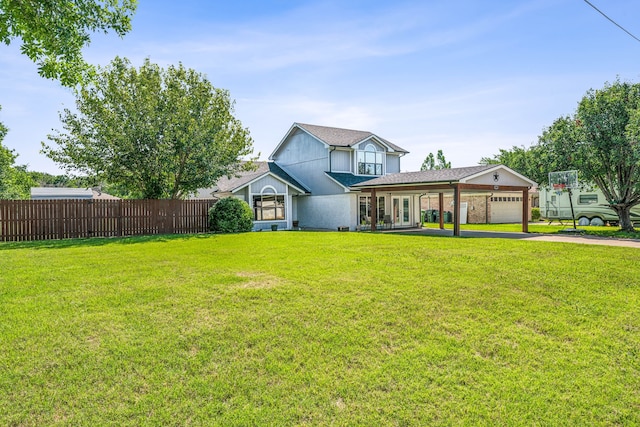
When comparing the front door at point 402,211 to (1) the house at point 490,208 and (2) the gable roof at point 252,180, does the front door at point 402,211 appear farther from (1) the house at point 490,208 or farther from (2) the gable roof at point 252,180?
(1) the house at point 490,208

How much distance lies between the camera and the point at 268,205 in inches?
889

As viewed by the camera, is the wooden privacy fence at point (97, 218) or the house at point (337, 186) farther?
the house at point (337, 186)

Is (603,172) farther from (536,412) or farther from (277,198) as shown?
(536,412)

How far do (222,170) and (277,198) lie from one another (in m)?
3.79

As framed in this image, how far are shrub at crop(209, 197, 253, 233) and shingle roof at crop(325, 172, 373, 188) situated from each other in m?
6.08

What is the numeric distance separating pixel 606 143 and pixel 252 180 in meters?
17.7

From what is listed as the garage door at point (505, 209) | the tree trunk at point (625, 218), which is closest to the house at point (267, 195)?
the garage door at point (505, 209)

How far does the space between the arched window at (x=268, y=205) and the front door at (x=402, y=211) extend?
7135mm

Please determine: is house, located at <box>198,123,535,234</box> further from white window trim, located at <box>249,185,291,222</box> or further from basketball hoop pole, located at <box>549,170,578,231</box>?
basketball hoop pole, located at <box>549,170,578,231</box>

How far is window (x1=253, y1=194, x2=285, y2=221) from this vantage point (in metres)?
22.2

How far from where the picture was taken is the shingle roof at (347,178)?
22289 millimetres

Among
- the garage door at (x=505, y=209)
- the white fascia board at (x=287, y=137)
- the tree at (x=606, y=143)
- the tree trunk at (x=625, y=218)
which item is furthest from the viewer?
the garage door at (x=505, y=209)

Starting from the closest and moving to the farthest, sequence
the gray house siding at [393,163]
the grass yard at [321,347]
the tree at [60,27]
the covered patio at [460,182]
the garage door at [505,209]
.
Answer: the grass yard at [321,347] → the tree at [60,27] → the covered patio at [460,182] → the gray house siding at [393,163] → the garage door at [505,209]

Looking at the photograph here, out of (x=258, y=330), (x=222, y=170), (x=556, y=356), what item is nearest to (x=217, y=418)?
(x=258, y=330)
